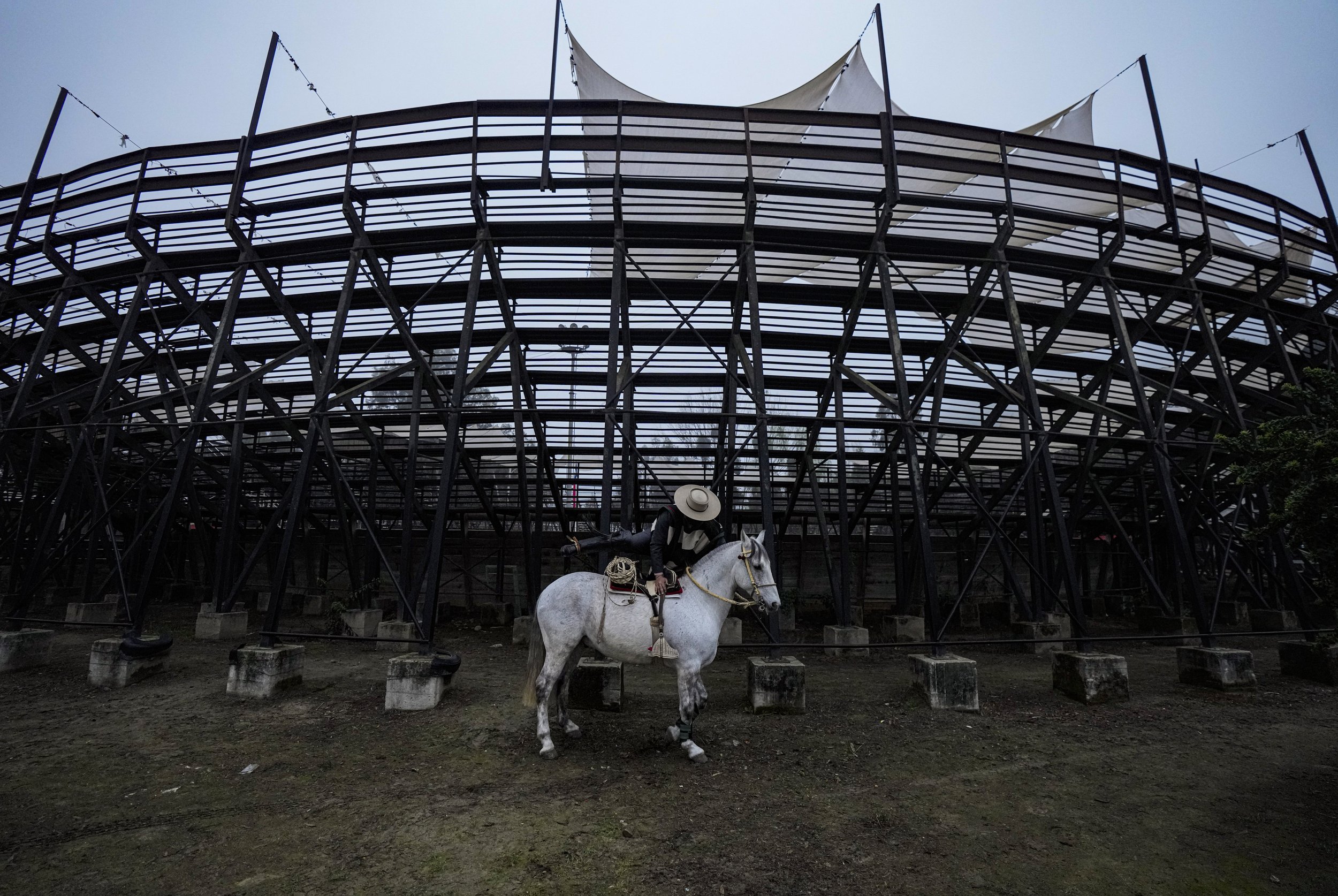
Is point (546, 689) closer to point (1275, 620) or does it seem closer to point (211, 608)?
point (211, 608)

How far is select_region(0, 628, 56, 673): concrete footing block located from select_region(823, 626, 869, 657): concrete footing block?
592 inches

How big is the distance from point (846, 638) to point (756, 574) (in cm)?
671

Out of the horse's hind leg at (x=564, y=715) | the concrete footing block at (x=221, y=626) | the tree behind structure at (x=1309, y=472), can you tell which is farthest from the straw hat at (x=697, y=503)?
the concrete footing block at (x=221, y=626)

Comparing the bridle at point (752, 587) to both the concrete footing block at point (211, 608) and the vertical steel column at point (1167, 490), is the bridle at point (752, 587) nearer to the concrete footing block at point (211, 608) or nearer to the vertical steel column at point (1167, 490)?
the vertical steel column at point (1167, 490)

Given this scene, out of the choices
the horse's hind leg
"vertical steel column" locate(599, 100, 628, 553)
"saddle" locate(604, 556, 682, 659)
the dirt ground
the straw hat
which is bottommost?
the dirt ground

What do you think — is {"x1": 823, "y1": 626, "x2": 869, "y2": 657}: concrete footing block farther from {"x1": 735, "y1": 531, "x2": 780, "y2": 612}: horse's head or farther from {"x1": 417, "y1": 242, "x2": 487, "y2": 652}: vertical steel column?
{"x1": 417, "y1": 242, "x2": 487, "y2": 652}: vertical steel column

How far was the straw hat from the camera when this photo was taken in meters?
6.80

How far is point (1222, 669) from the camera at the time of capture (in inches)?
370

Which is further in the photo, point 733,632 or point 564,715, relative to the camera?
point 733,632

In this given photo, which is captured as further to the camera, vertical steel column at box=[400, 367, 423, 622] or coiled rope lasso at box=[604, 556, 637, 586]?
vertical steel column at box=[400, 367, 423, 622]

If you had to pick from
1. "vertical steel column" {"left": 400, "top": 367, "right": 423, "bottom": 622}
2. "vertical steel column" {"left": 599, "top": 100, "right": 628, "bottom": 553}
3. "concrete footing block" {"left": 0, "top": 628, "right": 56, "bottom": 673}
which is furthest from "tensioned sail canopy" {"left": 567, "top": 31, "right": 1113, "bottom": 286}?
"concrete footing block" {"left": 0, "top": 628, "right": 56, "bottom": 673}

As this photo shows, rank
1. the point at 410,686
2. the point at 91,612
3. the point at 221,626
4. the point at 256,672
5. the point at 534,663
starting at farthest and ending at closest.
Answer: the point at 91,612 → the point at 221,626 → the point at 256,672 → the point at 410,686 → the point at 534,663

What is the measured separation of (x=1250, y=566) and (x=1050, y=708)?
17.4 meters

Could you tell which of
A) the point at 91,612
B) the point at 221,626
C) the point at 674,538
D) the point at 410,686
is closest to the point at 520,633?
the point at 410,686
